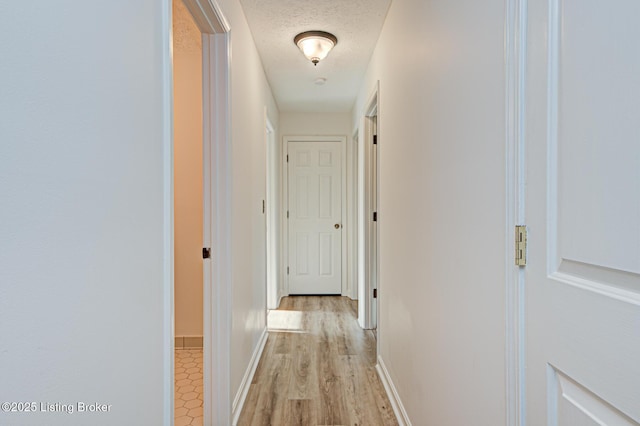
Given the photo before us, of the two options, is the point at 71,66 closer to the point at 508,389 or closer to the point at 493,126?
the point at 493,126

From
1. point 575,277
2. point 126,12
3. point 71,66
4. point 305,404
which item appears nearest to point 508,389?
point 575,277

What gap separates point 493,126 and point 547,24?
28 cm

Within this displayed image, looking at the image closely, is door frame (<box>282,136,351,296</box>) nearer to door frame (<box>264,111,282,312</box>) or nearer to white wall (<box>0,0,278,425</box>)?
door frame (<box>264,111,282,312</box>)

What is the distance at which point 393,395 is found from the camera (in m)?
2.12

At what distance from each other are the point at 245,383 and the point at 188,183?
66.8 inches

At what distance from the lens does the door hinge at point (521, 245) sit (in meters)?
0.82

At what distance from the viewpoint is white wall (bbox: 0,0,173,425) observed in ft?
1.84

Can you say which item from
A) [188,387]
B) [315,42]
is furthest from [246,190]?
[188,387]

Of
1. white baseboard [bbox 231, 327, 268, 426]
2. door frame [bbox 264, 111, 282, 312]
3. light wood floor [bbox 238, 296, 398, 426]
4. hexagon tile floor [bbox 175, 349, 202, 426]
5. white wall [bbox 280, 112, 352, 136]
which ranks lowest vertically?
hexagon tile floor [bbox 175, 349, 202, 426]

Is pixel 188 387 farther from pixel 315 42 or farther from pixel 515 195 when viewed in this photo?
pixel 315 42

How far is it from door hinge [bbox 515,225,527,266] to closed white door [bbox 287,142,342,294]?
402cm

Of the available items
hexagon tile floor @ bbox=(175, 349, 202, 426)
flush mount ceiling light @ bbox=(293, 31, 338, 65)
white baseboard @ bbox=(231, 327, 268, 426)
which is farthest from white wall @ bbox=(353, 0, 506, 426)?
hexagon tile floor @ bbox=(175, 349, 202, 426)

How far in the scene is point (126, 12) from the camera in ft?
2.84

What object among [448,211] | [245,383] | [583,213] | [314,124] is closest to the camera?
[583,213]
